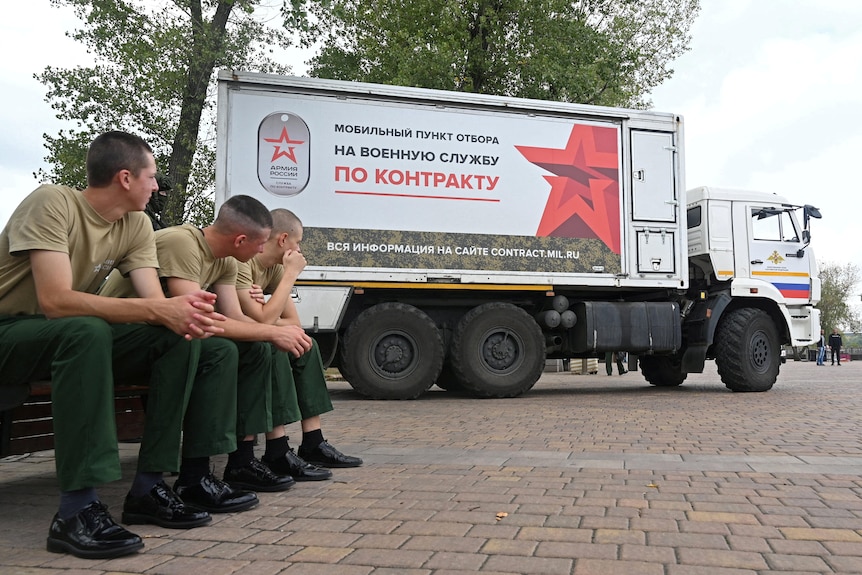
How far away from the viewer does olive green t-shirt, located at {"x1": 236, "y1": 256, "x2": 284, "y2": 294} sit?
13.6 feet

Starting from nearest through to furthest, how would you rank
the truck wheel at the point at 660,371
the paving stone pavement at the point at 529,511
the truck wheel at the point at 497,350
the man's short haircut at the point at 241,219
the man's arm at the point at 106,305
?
1. the paving stone pavement at the point at 529,511
2. the man's arm at the point at 106,305
3. the man's short haircut at the point at 241,219
4. the truck wheel at the point at 497,350
5. the truck wheel at the point at 660,371

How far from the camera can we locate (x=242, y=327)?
11.3ft

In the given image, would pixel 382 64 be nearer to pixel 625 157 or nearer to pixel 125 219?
pixel 625 157

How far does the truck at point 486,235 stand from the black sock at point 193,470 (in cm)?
578

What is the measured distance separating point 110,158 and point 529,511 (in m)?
2.24

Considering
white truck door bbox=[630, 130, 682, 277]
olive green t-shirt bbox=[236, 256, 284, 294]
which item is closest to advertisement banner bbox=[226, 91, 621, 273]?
white truck door bbox=[630, 130, 682, 277]

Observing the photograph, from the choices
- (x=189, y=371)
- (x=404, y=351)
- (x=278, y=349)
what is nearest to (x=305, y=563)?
(x=189, y=371)

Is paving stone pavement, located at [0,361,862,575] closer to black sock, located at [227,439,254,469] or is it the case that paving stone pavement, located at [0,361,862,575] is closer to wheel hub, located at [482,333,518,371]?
black sock, located at [227,439,254,469]

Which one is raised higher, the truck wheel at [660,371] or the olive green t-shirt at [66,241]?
the olive green t-shirt at [66,241]

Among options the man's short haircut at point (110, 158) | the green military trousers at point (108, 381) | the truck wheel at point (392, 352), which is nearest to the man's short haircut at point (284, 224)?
the green military trousers at point (108, 381)

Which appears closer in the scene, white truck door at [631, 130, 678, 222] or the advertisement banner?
the advertisement banner

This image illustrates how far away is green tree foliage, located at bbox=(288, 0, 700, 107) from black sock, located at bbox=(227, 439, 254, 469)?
14.1 m

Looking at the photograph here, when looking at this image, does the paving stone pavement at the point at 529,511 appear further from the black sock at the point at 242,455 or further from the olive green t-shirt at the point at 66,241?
the olive green t-shirt at the point at 66,241

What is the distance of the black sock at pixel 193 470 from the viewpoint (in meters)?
3.10
